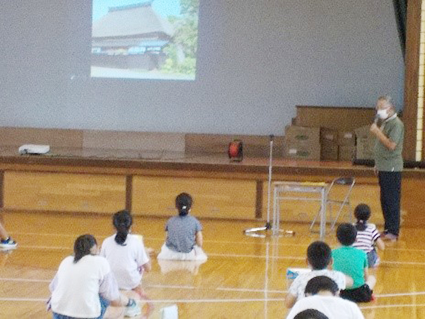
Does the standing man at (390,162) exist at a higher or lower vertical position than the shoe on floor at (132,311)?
higher

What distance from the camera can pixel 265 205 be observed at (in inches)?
522

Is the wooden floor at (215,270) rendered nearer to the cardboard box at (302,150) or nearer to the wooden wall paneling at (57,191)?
the wooden wall paneling at (57,191)

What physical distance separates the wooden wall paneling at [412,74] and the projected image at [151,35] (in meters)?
4.11

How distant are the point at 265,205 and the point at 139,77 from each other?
407 cm

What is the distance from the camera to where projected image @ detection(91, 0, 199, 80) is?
1633 centimetres

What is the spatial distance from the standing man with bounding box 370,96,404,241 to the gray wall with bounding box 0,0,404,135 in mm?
4417

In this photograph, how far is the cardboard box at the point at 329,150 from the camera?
15390mm

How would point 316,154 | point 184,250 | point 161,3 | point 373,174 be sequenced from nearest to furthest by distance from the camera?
1. point 184,250
2. point 373,174
3. point 316,154
4. point 161,3

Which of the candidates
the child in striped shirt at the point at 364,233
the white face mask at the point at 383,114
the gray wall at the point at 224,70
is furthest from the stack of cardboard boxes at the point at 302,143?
the child in striped shirt at the point at 364,233

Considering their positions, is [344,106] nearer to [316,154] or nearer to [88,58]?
[316,154]

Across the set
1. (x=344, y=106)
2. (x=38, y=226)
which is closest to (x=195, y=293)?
(x=38, y=226)

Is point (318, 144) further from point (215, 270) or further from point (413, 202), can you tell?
point (215, 270)

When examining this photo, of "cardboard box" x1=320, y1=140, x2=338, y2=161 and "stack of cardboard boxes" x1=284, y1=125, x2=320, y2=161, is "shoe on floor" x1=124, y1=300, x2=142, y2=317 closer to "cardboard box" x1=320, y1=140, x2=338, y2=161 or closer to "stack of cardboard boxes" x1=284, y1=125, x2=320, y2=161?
"stack of cardboard boxes" x1=284, y1=125, x2=320, y2=161

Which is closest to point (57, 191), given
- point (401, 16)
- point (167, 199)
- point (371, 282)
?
point (167, 199)
